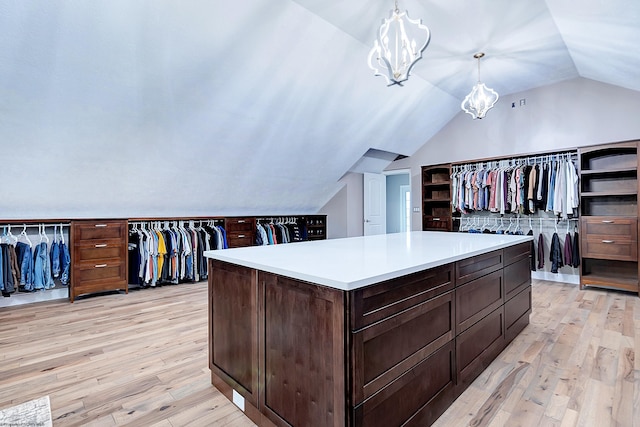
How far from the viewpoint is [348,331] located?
122cm

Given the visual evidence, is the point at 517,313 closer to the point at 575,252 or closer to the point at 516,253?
the point at 516,253

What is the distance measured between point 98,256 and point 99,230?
0.32 meters

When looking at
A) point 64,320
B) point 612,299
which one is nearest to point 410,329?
point 64,320

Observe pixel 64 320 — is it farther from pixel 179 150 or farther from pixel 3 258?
pixel 179 150

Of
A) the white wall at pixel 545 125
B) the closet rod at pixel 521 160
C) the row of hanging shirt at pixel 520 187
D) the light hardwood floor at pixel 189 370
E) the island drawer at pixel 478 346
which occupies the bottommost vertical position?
the light hardwood floor at pixel 189 370

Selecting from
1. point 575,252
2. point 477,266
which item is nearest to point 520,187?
point 575,252

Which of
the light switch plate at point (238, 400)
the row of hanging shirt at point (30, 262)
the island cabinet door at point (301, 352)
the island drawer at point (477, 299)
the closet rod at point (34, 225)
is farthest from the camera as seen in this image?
the closet rod at point (34, 225)

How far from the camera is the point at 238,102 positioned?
375cm

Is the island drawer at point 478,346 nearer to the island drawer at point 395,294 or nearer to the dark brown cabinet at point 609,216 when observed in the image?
the island drawer at point 395,294

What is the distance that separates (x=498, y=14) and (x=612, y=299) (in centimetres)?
352

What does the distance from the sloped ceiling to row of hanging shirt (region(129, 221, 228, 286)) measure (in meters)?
0.35

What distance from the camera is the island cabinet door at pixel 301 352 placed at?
1246 mm

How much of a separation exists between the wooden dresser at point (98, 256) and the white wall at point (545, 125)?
4.95 meters

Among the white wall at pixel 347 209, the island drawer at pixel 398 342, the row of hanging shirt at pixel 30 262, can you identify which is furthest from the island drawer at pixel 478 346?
the white wall at pixel 347 209
